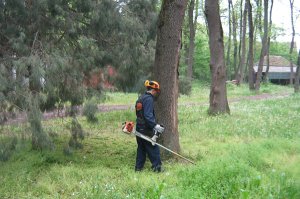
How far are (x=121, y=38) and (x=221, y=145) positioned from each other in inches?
135

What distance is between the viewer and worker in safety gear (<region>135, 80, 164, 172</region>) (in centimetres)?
727

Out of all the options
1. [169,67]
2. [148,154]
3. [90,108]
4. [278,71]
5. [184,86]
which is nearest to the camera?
[148,154]

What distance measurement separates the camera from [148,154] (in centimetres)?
749

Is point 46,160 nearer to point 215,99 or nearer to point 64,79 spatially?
point 64,79

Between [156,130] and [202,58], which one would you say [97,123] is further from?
[202,58]

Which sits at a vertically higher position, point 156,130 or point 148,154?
point 156,130

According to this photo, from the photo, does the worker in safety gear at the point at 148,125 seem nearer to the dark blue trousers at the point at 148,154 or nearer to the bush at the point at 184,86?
Answer: the dark blue trousers at the point at 148,154

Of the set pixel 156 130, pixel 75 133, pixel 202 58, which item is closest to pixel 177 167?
pixel 156 130

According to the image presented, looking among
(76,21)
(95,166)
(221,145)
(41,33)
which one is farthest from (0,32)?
(221,145)

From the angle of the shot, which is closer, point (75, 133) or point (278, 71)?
point (75, 133)

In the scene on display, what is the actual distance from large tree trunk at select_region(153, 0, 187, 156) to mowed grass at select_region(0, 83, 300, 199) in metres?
0.69

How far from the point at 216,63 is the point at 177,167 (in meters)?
7.92

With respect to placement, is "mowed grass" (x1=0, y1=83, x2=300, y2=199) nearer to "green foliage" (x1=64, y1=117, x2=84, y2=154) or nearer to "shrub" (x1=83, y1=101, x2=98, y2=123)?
"green foliage" (x1=64, y1=117, x2=84, y2=154)

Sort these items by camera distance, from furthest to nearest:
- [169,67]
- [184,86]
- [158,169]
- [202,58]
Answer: [202,58] < [184,86] < [169,67] < [158,169]
